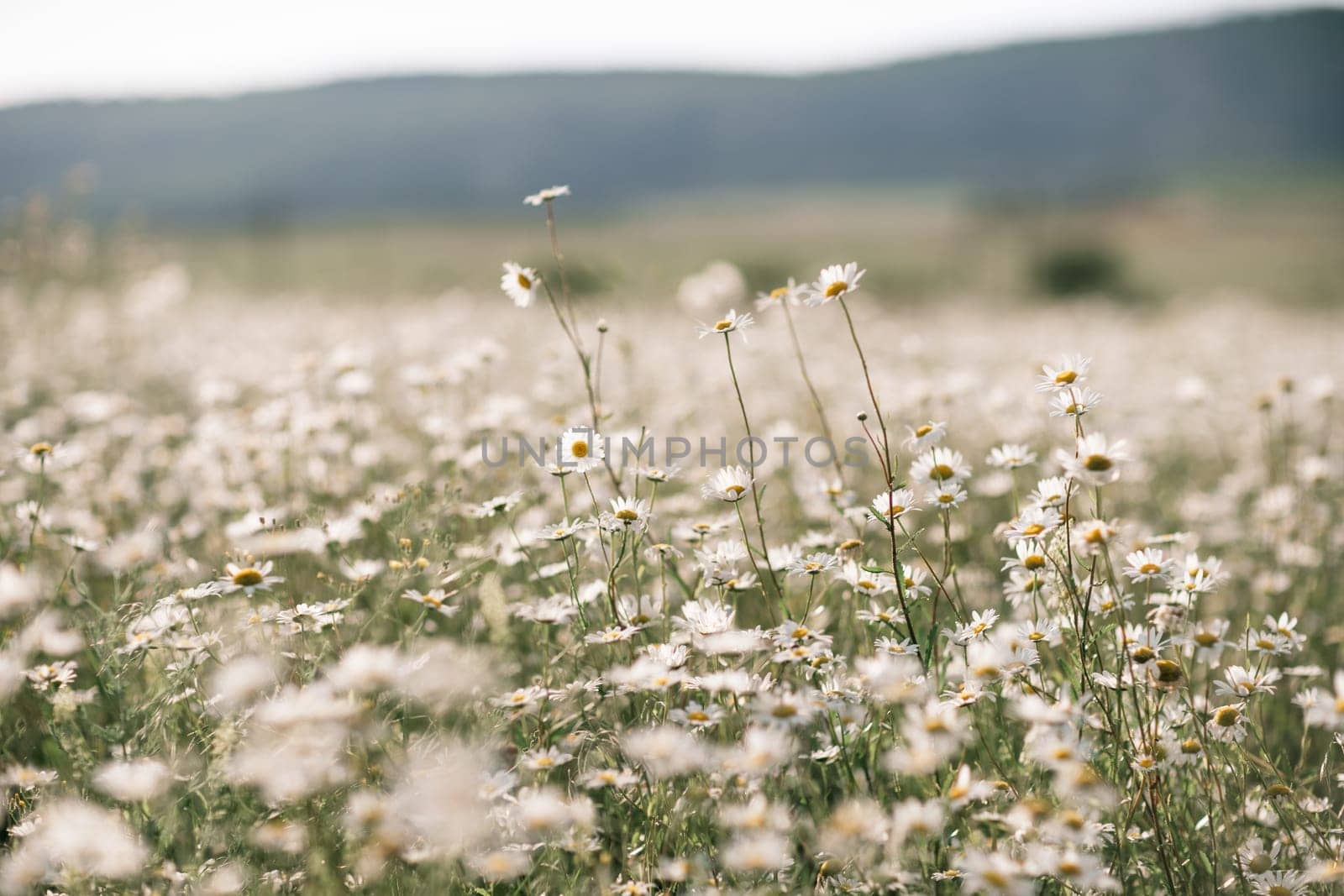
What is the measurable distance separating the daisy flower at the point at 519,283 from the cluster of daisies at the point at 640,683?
1 centimetres

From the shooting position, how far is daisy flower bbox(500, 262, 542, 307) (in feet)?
7.89

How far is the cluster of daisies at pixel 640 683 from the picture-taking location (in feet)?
4.85

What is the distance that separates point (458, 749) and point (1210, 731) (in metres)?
1.55

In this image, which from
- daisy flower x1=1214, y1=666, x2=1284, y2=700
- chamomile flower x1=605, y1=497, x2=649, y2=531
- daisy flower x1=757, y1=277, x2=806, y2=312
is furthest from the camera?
daisy flower x1=757, y1=277, x2=806, y2=312

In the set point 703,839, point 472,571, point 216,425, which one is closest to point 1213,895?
point 703,839

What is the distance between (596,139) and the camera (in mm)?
179875

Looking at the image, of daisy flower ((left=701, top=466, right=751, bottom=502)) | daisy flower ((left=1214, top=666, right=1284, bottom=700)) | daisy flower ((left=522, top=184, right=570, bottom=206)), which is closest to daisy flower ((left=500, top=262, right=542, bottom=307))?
daisy flower ((left=522, top=184, right=570, bottom=206))

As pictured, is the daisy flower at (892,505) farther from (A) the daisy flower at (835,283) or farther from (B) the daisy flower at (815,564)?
(A) the daisy flower at (835,283)

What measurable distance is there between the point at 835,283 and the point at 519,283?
2.99 ft

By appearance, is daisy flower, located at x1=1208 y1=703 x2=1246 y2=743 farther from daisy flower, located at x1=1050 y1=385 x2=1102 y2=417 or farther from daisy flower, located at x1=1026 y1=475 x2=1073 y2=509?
daisy flower, located at x1=1050 y1=385 x2=1102 y2=417

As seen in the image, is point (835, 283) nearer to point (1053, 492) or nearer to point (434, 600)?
point (1053, 492)

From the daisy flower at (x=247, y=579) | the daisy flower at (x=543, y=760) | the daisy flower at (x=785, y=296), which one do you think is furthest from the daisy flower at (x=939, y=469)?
the daisy flower at (x=247, y=579)

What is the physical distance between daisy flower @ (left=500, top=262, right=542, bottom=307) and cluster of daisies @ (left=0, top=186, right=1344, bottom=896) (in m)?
0.01

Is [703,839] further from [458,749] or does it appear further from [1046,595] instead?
[1046,595]
